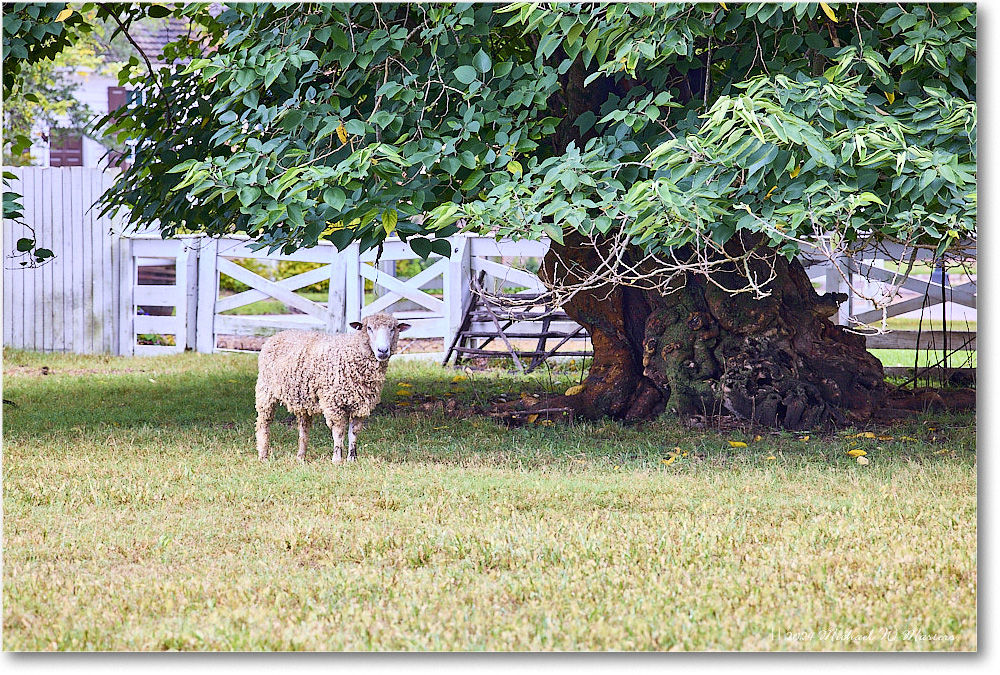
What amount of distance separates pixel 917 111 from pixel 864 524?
6.64 ft

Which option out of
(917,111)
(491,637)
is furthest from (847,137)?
(491,637)

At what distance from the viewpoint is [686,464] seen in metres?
5.81

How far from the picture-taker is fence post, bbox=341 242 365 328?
11.7 meters

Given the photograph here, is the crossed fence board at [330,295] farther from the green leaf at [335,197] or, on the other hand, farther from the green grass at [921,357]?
the green leaf at [335,197]

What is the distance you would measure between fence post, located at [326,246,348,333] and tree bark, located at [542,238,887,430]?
4764 mm

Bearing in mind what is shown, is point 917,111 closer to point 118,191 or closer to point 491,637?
point 491,637

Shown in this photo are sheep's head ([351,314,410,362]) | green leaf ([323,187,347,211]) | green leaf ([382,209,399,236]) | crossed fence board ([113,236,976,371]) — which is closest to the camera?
green leaf ([323,187,347,211])

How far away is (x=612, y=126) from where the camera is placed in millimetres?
5332

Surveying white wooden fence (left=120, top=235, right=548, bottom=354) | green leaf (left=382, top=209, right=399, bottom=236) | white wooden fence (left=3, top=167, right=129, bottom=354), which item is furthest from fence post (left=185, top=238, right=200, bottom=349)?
green leaf (left=382, top=209, right=399, bottom=236)

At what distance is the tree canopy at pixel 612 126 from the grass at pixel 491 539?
1.35m

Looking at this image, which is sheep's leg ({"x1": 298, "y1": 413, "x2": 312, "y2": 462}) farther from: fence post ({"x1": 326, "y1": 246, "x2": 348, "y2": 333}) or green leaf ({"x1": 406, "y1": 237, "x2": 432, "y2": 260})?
fence post ({"x1": 326, "y1": 246, "x2": 348, "y2": 333})

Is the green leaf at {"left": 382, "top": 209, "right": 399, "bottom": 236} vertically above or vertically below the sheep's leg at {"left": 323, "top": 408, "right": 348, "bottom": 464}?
above

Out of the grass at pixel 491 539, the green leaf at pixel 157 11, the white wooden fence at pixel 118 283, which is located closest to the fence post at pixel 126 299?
the white wooden fence at pixel 118 283

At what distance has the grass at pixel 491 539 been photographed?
10.9ft
